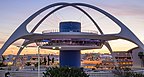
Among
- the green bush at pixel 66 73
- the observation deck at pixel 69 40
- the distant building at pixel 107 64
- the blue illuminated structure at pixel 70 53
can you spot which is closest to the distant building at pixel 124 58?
the distant building at pixel 107 64

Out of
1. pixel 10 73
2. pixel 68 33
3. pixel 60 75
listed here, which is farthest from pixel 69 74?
pixel 68 33

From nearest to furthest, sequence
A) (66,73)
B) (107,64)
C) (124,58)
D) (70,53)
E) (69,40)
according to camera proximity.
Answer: (66,73) < (69,40) < (70,53) < (124,58) < (107,64)

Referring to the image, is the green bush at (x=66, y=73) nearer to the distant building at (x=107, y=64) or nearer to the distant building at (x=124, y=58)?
the distant building at (x=107, y=64)

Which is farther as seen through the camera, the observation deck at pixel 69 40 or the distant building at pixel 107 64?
the distant building at pixel 107 64

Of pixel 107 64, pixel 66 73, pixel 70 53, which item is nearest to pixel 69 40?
pixel 70 53

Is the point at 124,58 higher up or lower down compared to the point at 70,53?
higher up

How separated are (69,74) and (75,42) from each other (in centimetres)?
2883

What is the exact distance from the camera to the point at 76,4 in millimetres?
63312

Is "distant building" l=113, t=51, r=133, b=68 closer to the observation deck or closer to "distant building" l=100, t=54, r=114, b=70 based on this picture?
"distant building" l=100, t=54, r=114, b=70

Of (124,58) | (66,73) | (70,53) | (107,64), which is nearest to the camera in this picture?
(66,73)

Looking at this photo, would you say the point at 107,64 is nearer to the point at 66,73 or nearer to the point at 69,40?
the point at 69,40

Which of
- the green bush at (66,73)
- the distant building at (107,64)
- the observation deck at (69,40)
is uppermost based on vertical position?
the observation deck at (69,40)

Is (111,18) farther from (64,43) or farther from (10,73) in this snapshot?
(10,73)

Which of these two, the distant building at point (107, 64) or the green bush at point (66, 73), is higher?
the distant building at point (107, 64)
